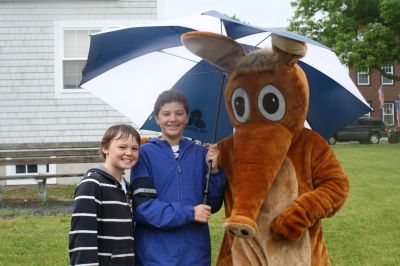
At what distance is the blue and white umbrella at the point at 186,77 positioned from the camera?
3.25 m

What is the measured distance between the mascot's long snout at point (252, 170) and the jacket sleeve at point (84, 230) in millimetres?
687

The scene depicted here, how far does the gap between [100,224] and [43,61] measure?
915 cm

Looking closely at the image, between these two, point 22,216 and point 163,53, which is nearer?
point 163,53

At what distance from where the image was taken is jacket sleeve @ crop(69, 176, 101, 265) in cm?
288

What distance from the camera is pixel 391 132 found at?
104 feet

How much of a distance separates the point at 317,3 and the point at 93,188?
95.6 feet

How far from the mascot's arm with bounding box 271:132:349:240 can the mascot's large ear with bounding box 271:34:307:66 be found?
0.44 meters

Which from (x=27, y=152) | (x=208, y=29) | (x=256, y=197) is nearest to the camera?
(x=256, y=197)

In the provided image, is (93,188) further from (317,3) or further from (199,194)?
(317,3)

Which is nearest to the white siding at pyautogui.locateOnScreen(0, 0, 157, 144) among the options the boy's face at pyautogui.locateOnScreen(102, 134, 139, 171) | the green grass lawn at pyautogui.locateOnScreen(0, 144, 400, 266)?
the green grass lawn at pyautogui.locateOnScreen(0, 144, 400, 266)

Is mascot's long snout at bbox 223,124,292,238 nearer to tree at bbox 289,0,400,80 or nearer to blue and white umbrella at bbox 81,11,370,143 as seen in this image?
blue and white umbrella at bbox 81,11,370,143

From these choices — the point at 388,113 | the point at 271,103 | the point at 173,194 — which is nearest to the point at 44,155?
the point at 173,194

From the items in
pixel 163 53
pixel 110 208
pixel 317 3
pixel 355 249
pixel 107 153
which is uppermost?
pixel 317 3

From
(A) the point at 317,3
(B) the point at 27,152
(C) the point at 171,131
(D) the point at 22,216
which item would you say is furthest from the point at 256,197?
(A) the point at 317,3
